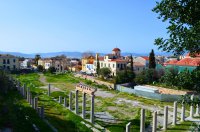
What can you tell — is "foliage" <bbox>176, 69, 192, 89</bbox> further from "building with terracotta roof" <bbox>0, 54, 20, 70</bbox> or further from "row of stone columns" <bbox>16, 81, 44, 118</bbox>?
"building with terracotta roof" <bbox>0, 54, 20, 70</bbox>

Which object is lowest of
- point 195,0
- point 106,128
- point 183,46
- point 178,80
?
point 106,128

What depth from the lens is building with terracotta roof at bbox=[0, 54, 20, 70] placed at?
308ft

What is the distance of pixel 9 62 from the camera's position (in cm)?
9538

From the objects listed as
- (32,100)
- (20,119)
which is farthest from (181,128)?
Result: (32,100)

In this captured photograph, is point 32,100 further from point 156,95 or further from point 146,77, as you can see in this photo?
point 146,77

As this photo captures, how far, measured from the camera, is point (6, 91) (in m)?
42.8

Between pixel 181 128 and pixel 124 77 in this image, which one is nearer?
pixel 181 128

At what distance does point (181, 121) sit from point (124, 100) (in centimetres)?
1496

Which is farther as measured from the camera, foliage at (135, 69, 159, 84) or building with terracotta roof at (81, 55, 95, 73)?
building with terracotta roof at (81, 55, 95, 73)

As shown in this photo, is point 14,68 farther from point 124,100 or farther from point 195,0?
point 195,0

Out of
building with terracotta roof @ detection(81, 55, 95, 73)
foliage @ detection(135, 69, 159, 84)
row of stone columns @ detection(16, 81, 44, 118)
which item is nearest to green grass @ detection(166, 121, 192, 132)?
row of stone columns @ detection(16, 81, 44, 118)

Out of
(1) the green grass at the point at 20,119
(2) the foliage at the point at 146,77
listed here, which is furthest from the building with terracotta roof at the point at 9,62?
(1) the green grass at the point at 20,119

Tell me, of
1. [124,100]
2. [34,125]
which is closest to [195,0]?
[34,125]

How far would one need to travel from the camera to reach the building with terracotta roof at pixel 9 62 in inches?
3701
